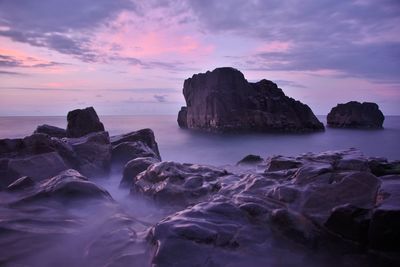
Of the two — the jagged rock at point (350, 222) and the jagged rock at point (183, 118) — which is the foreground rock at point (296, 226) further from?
the jagged rock at point (183, 118)

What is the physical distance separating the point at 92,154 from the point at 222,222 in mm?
7992

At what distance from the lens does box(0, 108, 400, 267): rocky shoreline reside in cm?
464

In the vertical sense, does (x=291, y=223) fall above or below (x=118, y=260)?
above

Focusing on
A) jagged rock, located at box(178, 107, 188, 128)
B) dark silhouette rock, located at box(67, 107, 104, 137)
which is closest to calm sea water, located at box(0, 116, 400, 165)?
dark silhouette rock, located at box(67, 107, 104, 137)

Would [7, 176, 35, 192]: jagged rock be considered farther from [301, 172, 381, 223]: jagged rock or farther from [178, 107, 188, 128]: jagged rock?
[178, 107, 188, 128]: jagged rock

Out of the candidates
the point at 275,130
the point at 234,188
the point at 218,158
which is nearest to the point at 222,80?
the point at 275,130

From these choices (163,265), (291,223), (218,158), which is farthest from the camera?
(218,158)

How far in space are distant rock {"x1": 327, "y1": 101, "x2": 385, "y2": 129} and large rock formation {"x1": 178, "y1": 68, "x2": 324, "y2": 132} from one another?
466 inches

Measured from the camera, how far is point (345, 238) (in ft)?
15.8

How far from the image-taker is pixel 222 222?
534 cm

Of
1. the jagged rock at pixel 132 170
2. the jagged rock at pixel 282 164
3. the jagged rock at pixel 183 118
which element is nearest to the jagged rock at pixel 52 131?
the jagged rock at pixel 132 170

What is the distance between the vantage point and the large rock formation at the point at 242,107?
2349 inches

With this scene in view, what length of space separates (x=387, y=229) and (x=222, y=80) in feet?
199

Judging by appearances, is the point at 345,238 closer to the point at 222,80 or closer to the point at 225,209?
the point at 225,209
